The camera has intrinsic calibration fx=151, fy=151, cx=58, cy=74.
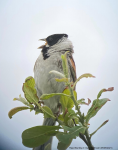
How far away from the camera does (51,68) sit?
467 millimetres

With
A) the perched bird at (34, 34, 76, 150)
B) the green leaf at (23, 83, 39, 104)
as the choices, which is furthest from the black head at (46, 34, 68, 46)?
the green leaf at (23, 83, 39, 104)

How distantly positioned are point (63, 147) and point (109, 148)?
0.36 m

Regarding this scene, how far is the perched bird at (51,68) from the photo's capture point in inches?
17.9

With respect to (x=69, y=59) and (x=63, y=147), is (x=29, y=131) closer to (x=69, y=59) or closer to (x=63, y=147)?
(x=63, y=147)

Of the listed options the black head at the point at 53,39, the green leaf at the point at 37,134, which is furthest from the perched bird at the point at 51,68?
the green leaf at the point at 37,134

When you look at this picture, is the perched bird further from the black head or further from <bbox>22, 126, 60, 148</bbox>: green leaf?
<bbox>22, 126, 60, 148</bbox>: green leaf

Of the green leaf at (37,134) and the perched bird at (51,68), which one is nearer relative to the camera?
the green leaf at (37,134)

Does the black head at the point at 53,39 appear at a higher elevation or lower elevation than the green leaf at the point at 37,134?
higher

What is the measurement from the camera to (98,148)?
0.54 meters

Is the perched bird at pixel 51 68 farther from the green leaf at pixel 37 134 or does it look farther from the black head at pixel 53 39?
the green leaf at pixel 37 134

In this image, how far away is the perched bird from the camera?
456mm

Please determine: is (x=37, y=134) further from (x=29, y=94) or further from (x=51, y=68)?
(x=51, y=68)

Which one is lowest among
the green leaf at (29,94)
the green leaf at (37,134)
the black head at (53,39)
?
the green leaf at (37,134)

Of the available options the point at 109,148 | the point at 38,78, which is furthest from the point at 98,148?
the point at 38,78
